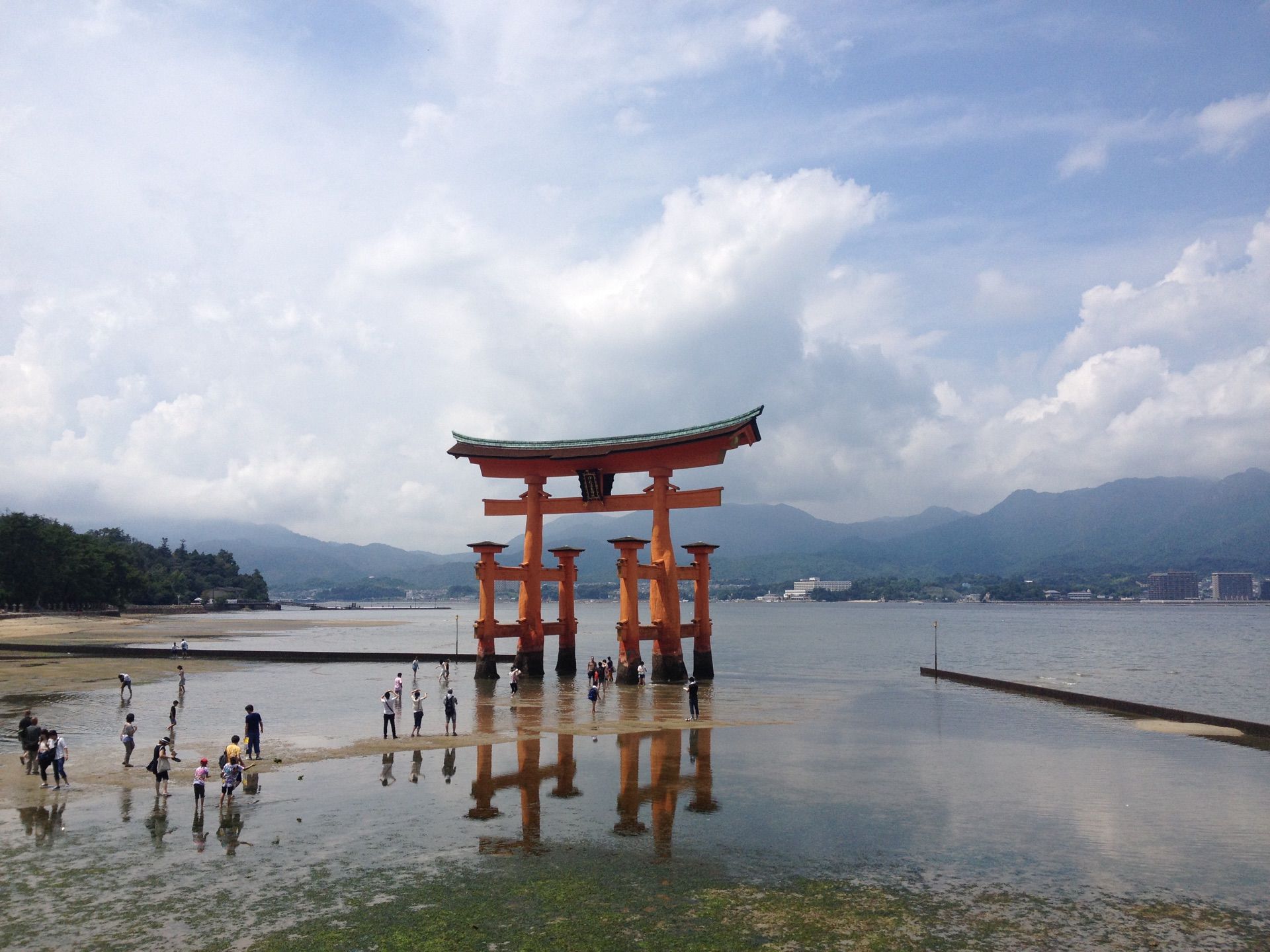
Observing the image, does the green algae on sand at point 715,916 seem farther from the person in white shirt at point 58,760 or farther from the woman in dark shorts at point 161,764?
the person in white shirt at point 58,760

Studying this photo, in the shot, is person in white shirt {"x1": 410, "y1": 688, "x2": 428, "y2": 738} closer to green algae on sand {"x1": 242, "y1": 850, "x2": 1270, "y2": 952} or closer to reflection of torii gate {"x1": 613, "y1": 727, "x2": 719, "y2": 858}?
reflection of torii gate {"x1": 613, "y1": 727, "x2": 719, "y2": 858}

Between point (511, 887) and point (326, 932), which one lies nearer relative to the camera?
point (326, 932)

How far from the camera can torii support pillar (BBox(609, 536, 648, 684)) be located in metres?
38.9

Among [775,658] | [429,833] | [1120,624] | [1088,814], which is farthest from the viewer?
[1120,624]

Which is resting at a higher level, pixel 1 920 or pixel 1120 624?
pixel 1 920

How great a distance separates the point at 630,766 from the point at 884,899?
9.95m

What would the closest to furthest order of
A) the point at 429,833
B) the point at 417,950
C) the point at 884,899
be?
the point at 417,950
the point at 884,899
the point at 429,833

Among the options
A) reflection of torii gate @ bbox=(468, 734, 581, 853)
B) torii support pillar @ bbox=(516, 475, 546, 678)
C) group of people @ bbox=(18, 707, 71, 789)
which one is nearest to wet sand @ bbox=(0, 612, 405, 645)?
torii support pillar @ bbox=(516, 475, 546, 678)

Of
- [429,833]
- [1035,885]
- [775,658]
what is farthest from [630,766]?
[775,658]

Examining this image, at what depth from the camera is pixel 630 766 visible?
21359 mm

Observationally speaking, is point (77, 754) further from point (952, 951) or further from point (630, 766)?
point (952, 951)

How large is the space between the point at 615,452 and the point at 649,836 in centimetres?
2664

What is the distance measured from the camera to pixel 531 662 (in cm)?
4338

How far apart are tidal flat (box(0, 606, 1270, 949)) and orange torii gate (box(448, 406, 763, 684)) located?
29.0ft
